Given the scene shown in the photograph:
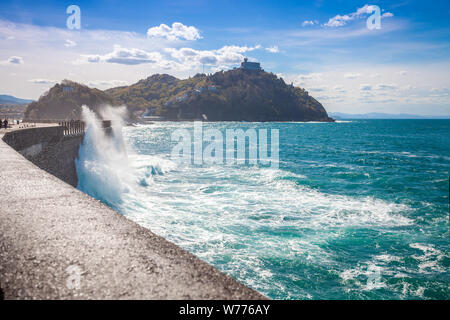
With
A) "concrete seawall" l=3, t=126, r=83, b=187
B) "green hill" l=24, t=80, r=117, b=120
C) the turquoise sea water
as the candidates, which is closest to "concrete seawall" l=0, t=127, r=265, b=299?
the turquoise sea water

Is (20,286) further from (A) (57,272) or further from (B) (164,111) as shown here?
(B) (164,111)

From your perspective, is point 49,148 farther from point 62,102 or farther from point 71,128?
point 62,102

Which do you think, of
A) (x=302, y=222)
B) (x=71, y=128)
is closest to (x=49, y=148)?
(x=71, y=128)

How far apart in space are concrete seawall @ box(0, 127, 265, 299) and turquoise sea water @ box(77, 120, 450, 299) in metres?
5.19

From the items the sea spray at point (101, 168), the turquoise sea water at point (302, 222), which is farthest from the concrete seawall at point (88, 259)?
the sea spray at point (101, 168)

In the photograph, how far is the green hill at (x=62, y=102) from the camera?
353 ft

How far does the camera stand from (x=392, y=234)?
10758 millimetres

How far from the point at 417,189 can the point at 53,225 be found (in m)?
21.7

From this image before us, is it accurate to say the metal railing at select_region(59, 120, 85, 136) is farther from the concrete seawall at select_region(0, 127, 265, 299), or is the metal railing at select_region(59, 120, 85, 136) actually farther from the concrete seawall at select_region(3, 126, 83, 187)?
the concrete seawall at select_region(0, 127, 265, 299)

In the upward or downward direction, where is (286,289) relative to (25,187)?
downward

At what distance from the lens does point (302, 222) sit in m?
11.8

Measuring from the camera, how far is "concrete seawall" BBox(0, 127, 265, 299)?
204 centimetres

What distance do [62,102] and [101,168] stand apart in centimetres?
11588

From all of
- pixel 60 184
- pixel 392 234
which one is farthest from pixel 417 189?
pixel 60 184
